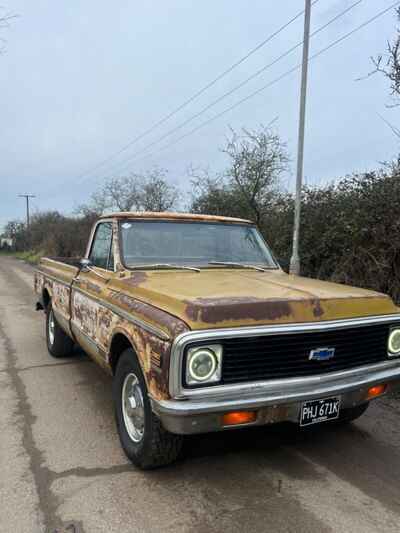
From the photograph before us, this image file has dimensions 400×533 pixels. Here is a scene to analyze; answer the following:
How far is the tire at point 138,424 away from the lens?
2863mm

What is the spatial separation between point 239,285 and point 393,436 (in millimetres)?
2010

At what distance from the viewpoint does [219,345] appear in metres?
2.49

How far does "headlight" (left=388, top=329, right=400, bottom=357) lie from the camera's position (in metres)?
3.19

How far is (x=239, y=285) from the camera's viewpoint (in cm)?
323

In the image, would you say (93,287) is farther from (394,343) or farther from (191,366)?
(394,343)

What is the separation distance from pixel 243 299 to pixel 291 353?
457 millimetres

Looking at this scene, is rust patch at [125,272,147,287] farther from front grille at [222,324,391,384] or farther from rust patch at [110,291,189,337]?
front grille at [222,324,391,384]

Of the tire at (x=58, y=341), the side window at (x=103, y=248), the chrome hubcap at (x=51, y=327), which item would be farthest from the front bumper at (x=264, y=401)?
the chrome hubcap at (x=51, y=327)

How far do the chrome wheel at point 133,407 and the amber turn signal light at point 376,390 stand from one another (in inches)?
64.7

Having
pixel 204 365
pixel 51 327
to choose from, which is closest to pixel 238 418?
pixel 204 365

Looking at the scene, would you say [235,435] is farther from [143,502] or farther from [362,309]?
[362,309]

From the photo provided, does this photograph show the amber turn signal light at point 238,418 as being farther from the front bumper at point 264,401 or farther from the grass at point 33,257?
the grass at point 33,257

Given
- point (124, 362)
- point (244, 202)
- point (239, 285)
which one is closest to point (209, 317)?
point (239, 285)

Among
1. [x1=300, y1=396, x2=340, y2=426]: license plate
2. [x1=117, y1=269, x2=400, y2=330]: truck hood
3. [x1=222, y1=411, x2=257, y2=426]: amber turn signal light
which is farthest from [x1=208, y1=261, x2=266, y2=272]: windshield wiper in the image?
[x1=222, y1=411, x2=257, y2=426]: amber turn signal light
